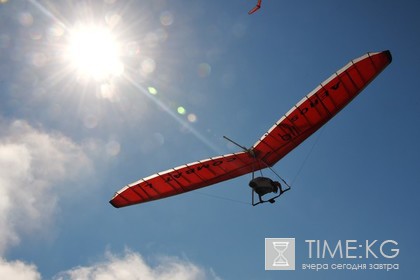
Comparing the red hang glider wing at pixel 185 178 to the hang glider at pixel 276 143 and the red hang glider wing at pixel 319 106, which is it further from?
the red hang glider wing at pixel 319 106

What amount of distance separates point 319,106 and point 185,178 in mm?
7767

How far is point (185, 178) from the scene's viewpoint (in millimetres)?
21469

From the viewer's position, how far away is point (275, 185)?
19.1 metres

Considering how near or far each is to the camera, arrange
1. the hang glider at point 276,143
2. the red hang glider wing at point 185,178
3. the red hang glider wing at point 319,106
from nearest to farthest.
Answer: the red hang glider wing at point 319,106 < the hang glider at point 276,143 < the red hang glider wing at point 185,178

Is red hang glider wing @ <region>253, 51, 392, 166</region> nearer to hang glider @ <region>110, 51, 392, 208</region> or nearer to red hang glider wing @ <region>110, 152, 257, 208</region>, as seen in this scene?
hang glider @ <region>110, 51, 392, 208</region>

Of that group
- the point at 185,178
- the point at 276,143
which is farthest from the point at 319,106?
the point at 185,178

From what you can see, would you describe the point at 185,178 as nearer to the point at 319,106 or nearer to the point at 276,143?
the point at 276,143

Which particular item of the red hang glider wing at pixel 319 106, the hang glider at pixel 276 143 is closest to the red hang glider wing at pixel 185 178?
the hang glider at pixel 276 143

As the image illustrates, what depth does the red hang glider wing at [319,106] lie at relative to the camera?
17141 millimetres

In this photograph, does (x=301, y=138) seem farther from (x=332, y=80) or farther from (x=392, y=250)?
(x=392, y=250)

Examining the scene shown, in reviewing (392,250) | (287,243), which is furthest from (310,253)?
(392,250)

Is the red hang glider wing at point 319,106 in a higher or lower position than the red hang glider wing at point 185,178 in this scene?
higher

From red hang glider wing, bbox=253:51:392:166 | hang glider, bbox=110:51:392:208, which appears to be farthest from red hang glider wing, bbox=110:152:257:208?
red hang glider wing, bbox=253:51:392:166

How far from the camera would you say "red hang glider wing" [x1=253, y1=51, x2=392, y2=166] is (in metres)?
17.1
